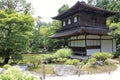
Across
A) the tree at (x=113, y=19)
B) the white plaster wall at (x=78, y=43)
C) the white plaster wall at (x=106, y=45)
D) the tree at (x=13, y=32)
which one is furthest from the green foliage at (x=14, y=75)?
the white plaster wall at (x=106, y=45)

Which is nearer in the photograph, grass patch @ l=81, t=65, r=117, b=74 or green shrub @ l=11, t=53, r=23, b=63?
grass patch @ l=81, t=65, r=117, b=74

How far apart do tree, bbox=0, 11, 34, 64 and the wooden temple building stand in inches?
209

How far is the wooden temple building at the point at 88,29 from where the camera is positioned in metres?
18.3

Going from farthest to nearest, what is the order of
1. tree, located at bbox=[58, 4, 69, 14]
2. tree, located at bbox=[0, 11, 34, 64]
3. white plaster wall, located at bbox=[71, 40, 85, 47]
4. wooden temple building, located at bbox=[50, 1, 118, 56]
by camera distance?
tree, located at bbox=[58, 4, 69, 14]
white plaster wall, located at bbox=[71, 40, 85, 47]
wooden temple building, located at bbox=[50, 1, 118, 56]
tree, located at bbox=[0, 11, 34, 64]

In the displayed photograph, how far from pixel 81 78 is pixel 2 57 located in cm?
838

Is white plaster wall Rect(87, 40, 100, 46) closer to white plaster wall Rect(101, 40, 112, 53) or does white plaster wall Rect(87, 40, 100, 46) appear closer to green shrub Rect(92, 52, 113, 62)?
white plaster wall Rect(101, 40, 112, 53)

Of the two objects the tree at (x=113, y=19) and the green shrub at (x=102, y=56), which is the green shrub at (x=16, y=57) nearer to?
the green shrub at (x=102, y=56)

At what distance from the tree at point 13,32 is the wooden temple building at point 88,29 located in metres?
5.32

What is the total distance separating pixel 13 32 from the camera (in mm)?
14664

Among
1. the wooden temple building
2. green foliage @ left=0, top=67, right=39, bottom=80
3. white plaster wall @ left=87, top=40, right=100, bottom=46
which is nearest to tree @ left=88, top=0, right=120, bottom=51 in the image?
the wooden temple building

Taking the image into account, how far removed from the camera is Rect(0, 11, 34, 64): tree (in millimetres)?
14133

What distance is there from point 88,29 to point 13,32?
8283 millimetres

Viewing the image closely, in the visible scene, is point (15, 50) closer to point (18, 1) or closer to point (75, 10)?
point (75, 10)

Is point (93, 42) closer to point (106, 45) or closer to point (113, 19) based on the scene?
point (106, 45)
